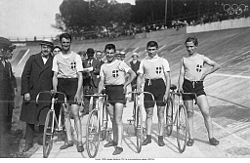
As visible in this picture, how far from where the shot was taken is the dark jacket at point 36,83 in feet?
11.1

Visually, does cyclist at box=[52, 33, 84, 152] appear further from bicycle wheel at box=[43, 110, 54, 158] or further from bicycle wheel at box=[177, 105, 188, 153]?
bicycle wheel at box=[177, 105, 188, 153]

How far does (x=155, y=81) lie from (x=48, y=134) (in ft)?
4.92

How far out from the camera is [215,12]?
4.50 meters

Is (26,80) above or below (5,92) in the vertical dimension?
above

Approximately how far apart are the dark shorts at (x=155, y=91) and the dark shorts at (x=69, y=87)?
3.07 ft

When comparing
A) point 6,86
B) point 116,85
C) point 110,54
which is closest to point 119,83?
point 116,85

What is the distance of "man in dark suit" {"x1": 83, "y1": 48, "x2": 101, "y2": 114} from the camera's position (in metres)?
3.68

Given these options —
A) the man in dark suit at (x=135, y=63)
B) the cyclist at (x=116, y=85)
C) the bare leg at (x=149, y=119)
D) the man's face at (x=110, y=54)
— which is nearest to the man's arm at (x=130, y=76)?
the cyclist at (x=116, y=85)

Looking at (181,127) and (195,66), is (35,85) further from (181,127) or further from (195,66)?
(195,66)

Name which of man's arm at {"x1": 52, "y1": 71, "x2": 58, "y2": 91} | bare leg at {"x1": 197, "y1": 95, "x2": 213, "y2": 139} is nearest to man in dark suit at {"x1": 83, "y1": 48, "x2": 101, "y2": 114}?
man's arm at {"x1": 52, "y1": 71, "x2": 58, "y2": 91}

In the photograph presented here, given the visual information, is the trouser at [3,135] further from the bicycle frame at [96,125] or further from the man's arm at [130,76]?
the man's arm at [130,76]

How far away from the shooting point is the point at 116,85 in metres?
3.20

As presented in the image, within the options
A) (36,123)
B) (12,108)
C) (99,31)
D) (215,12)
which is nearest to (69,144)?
(36,123)

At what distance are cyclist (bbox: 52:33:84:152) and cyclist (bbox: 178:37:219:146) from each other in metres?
1.35
